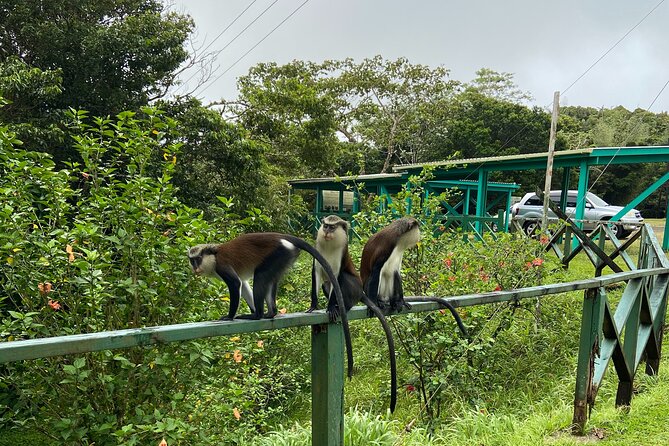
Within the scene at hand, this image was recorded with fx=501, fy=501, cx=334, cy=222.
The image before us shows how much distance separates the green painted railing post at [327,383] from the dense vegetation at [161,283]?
101 cm

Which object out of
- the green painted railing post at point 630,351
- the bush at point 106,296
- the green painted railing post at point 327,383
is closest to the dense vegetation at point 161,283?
the bush at point 106,296

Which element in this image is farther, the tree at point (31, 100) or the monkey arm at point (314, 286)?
the tree at point (31, 100)

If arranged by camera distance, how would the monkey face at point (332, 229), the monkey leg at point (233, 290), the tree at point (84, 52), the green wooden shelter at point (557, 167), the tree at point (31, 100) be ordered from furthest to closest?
the green wooden shelter at point (557, 167) < the tree at point (84, 52) < the tree at point (31, 100) < the monkey face at point (332, 229) < the monkey leg at point (233, 290)

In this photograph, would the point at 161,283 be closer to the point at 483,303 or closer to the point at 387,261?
the point at 387,261

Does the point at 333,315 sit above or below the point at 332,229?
below

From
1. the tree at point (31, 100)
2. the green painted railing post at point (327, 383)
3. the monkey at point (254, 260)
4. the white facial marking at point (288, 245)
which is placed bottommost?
the green painted railing post at point (327, 383)

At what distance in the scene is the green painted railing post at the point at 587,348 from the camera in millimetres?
3164

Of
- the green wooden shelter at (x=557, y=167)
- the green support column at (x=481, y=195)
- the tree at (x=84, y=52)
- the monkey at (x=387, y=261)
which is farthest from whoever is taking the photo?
the green support column at (x=481, y=195)

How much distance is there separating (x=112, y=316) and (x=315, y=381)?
180 centimetres

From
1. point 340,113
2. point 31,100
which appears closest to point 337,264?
point 31,100

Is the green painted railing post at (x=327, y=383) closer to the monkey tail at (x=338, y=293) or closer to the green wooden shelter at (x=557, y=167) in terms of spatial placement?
the monkey tail at (x=338, y=293)

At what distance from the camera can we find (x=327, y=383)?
1885 mm

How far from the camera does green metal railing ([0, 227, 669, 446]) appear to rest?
1.39 meters

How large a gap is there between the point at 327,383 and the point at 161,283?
5.21ft
